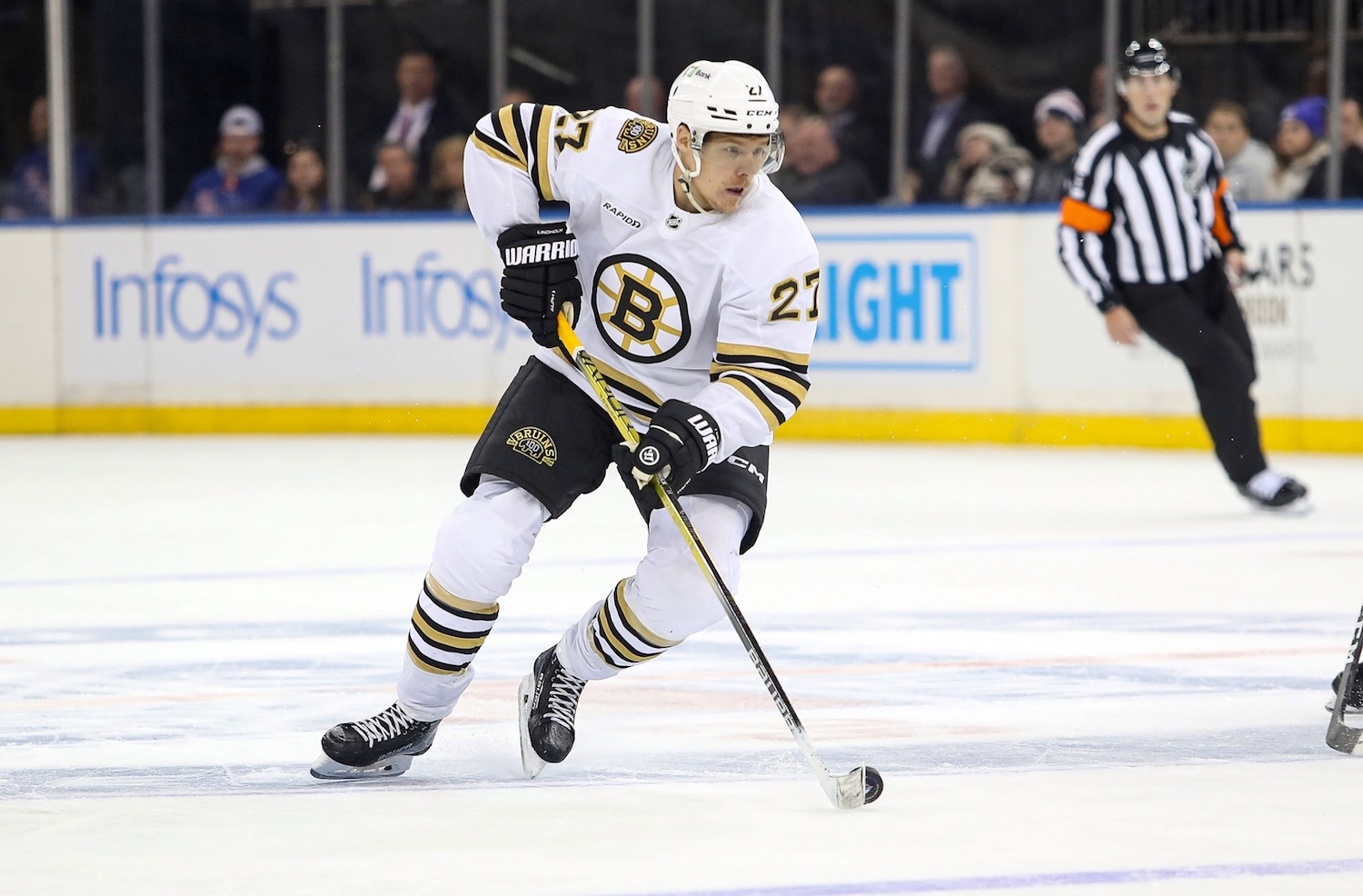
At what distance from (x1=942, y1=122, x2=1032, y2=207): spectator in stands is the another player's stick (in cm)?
605

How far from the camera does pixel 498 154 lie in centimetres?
357

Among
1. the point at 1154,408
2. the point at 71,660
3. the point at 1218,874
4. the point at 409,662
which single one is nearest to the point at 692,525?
the point at 409,662

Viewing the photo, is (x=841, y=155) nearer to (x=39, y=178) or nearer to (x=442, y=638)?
(x=39, y=178)

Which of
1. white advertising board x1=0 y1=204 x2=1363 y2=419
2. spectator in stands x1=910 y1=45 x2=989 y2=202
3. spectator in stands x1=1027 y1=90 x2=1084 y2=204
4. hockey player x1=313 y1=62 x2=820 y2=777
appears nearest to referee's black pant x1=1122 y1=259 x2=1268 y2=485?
white advertising board x1=0 y1=204 x2=1363 y2=419

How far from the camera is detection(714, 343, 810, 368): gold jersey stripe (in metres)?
3.25

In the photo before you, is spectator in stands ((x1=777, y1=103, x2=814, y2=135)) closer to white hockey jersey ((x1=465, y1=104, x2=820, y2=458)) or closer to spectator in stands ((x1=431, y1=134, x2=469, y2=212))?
spectator in stands ((x1=431, y1=134, x2=469, y2=212))

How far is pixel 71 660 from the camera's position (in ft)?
14.2

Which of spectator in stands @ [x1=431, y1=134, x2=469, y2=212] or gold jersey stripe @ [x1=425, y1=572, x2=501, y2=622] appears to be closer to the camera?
gold jersey stripe @ [x1=425, y1=572, x2=501, y2=622]

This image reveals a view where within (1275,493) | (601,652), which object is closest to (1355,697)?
(601,652)

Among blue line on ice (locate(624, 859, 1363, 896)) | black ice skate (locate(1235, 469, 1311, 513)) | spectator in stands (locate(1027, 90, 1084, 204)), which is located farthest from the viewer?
spectator in stands (locate(1027, 90, 1084, 204))

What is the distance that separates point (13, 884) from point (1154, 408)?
7.09 meters

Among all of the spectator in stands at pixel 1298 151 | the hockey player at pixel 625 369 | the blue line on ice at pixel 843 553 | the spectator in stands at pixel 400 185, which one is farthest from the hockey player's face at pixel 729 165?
the spectator in stands at pixel 400 185

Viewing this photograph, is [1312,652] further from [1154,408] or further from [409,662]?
[1154,408]

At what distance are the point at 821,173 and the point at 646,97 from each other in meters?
1.03
